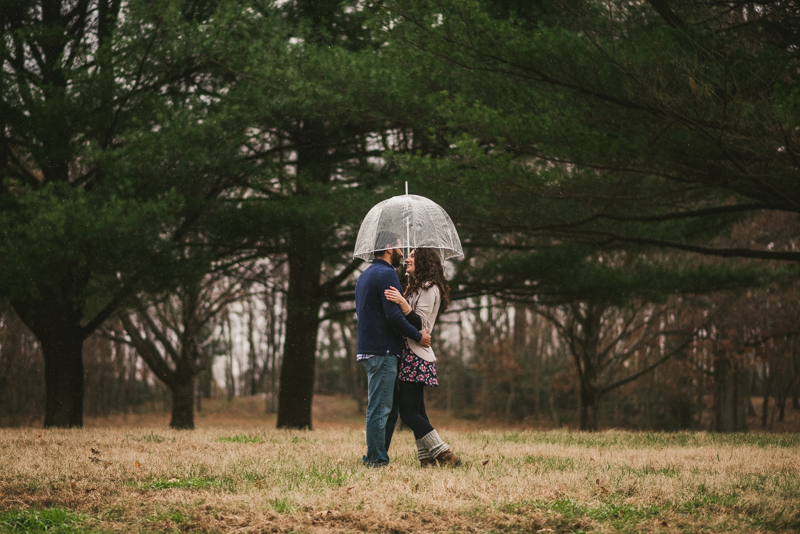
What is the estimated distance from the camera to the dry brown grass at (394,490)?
11.4 ft

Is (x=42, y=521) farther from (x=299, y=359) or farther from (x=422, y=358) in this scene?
(x=299, y=359)

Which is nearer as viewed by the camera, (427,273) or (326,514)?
(326,514)

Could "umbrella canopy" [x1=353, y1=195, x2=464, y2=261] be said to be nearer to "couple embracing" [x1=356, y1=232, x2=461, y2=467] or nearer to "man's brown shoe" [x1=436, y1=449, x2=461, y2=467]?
"couple embracing" [x1=356, y1=232, x2=461, y2=467]

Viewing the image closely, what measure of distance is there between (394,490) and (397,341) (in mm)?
1122

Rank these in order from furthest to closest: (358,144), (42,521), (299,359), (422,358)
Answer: (299,359) < (358,144) < (422,358) < (42,521)

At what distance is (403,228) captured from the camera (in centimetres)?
500

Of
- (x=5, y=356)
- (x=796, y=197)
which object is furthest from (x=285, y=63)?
(x=5, y=356)

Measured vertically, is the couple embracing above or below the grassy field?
above

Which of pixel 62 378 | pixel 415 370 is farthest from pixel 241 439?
pixel 62 378

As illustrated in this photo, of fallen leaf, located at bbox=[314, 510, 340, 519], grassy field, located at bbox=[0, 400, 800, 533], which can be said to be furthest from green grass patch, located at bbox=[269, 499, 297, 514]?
fallen leaf, located at bbox=[314, 510, 340, 519]

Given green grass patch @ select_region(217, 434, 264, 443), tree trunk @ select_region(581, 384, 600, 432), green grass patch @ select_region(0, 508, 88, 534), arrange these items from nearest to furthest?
green grass patch @ select_region(0, 508, 88, 534), green grass patch @ select_region(217, 434, 264, 443), tree trunk @ select_region(581, 384, 600, 432)

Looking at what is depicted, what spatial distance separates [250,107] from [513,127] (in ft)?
14.7

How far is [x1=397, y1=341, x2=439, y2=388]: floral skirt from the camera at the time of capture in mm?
4856

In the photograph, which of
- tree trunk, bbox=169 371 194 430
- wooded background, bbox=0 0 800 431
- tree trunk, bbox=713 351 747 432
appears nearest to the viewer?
wooded background, bbox=0 0 800 431
